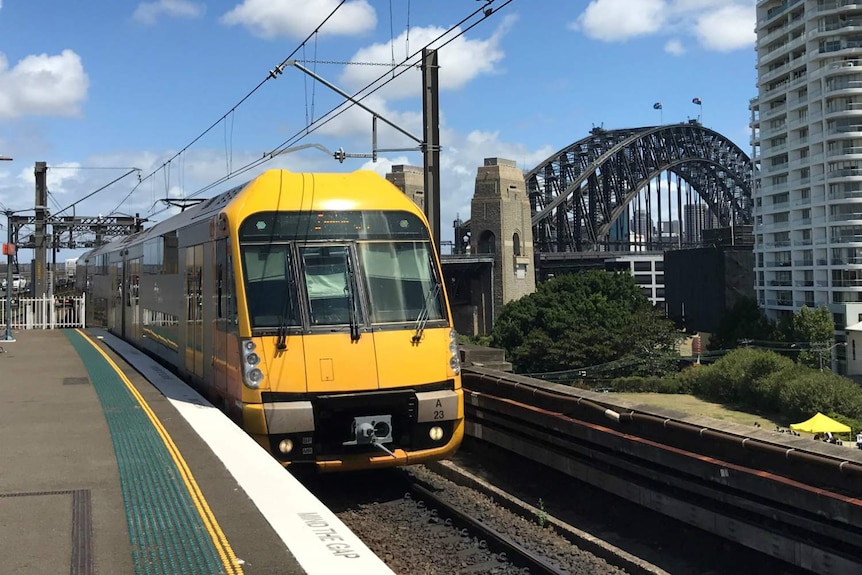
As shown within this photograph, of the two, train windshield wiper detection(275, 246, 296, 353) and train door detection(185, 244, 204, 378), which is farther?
train door detection(185, 244, 204, 378)

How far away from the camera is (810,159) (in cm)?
7875

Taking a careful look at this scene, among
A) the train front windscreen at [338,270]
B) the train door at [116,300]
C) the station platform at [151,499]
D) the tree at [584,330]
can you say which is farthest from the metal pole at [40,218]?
the tree at [584,330]

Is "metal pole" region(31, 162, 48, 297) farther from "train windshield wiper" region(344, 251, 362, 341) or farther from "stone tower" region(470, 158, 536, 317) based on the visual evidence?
"stone tower" region(470, 158, 536, 317)

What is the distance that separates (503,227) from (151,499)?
288 ft

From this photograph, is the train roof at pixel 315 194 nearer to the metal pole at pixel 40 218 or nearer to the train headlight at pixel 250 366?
the train headlight at pixel 250 366

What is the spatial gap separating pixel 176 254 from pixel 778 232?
81.9 m

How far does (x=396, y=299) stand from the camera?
31.2ft

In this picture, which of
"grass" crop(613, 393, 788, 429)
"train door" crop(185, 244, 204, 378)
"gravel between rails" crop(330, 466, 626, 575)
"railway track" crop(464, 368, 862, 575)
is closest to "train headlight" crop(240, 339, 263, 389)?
"gravel between rails" crop(330, 466, 626, 575)

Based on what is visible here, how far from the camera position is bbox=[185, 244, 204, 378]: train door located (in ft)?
37.3

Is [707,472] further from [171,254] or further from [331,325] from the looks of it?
[171,254]

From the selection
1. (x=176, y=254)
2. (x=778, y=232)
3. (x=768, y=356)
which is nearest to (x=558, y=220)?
(x=778, y=232)

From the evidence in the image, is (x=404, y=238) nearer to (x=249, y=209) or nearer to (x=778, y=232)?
(x=249, y=209)

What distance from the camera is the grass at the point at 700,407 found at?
153ft

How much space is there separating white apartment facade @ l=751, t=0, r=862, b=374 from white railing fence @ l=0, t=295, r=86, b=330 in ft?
Result: 195
